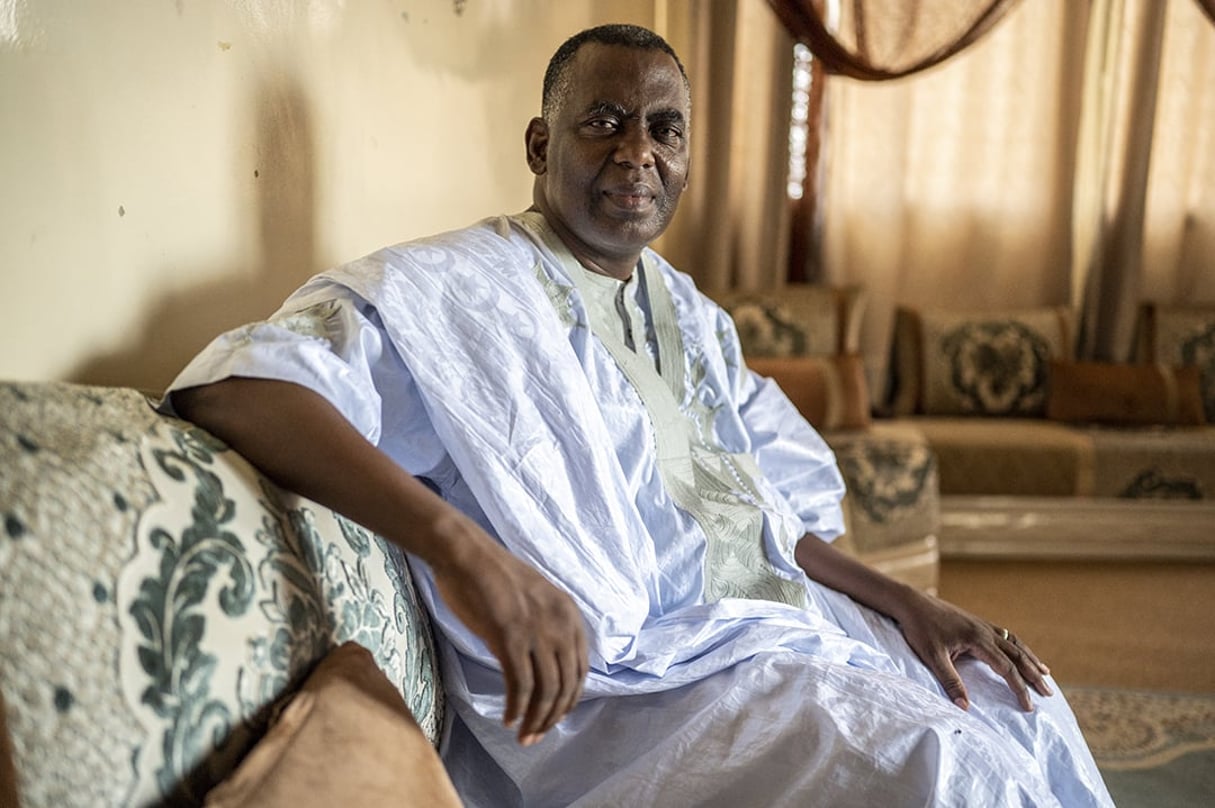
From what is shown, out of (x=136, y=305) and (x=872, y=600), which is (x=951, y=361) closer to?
(x=872, y=600)

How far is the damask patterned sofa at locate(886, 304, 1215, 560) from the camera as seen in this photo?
3.76 m

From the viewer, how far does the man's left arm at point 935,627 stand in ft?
4.42

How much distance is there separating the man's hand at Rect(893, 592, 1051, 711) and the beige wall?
0.92 metres

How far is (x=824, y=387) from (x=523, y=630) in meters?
2.88

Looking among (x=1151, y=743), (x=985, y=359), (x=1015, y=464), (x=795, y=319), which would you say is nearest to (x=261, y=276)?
(x=1151, y=743)

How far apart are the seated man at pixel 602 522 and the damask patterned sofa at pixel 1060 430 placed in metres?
2.43

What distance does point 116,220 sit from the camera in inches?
42.9

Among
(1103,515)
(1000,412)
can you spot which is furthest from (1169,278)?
(1103,515)

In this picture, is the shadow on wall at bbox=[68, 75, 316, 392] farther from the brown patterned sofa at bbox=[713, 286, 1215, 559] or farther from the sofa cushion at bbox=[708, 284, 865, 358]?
the sofa cushion at bbox=[708, 284, 865, 358]

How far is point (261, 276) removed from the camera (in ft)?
4.59

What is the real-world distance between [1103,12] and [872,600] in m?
3.51

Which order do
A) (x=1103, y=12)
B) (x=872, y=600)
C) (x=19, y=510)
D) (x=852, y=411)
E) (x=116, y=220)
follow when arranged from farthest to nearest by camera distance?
(x=1103, y=12)
(x=852, y=411)
(x=872, y=600)
(x=116, y=220)
(x=19, y=510)

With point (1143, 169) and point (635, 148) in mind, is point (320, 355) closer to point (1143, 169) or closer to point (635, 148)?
point (635, 148)

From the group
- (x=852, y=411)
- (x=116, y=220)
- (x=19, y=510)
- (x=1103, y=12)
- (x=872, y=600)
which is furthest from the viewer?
(x=1103, y=12)
